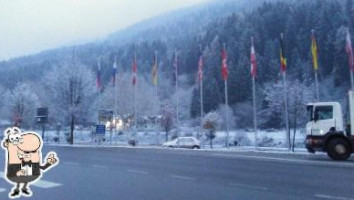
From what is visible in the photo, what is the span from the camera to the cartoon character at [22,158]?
11.7 ft

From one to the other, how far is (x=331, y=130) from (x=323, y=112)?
1154mm

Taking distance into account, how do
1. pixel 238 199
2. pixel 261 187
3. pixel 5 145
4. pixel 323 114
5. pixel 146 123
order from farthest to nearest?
pixel 146 123, pixel 323 114, pixel 261 187, pixel 238 199, pixel 5 145

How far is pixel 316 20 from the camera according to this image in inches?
4377

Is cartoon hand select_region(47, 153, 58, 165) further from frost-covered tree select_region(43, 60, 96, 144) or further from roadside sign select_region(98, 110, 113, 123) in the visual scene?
frost-covered tree select_region(43, 60, 96, 144)

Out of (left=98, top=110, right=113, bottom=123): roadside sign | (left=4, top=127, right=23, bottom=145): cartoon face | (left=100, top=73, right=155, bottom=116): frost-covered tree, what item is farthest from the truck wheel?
(left=100, top=73, right=155, bottom=116): frost-covered tree

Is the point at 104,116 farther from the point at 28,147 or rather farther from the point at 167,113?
the point at 167,113

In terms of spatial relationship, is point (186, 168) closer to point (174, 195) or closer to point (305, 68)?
point (174, 195)

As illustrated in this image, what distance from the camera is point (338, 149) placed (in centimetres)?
2241

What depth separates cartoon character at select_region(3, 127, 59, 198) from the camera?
3.57 m

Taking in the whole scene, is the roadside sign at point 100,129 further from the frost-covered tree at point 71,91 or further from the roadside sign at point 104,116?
the frost-covered tree at point 71,91

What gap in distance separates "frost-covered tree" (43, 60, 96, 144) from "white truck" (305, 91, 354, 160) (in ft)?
123

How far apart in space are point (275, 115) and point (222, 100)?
21.9m

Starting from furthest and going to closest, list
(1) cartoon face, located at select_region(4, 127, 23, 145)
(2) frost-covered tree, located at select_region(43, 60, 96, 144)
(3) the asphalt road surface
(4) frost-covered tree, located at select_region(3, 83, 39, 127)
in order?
(4) frost-covered tree, located at select_region(3, 83, 39, 127) → (2) frost-covered tree, located at select_region(43, 60, 96, 144) → (3) the asphalt road surface → (1) cartoon face, located at select_region(4, 127, 23, 145)

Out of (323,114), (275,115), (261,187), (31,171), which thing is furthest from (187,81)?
(31,171)
